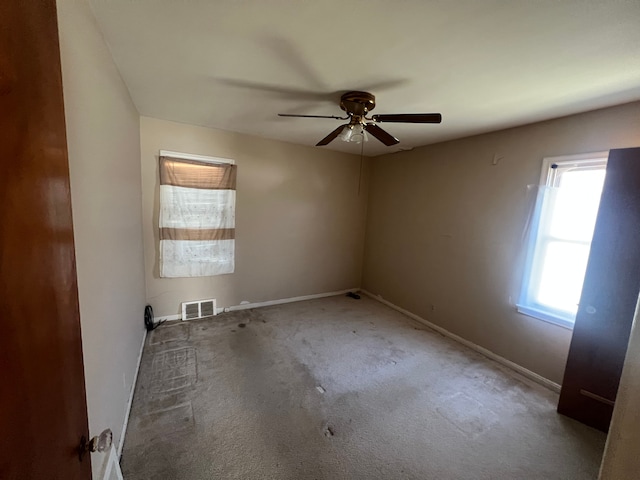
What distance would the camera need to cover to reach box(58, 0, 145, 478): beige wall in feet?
3.39

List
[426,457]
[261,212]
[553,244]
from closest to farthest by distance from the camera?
[426,457] < [553,244] < [261,212]

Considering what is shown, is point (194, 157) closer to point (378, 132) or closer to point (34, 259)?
point (378, 132)

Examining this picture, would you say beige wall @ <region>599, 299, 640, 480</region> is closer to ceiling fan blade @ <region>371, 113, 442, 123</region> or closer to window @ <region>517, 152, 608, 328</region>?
ceiling fan blade @ <region>371, 113, 442, 123</region>

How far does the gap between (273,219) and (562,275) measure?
3.24 m

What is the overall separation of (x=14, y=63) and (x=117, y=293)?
153 cm

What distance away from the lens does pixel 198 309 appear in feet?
10.9

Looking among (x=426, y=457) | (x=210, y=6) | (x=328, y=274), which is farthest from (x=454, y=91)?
(x=328, y=274)

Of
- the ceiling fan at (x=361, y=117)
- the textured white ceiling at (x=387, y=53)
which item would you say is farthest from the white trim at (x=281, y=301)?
the ceiling fan at (x=361, y=117)

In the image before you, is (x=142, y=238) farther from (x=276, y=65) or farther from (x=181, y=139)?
(x=276, y=65)

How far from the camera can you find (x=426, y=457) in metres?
1.62

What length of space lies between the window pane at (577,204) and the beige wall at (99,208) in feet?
11.0

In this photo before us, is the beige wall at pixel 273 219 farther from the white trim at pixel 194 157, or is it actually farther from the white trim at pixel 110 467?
the white trim at pixel 110 467

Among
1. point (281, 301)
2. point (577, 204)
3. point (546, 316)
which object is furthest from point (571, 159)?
point (281, 301)

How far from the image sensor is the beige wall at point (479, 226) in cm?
226
